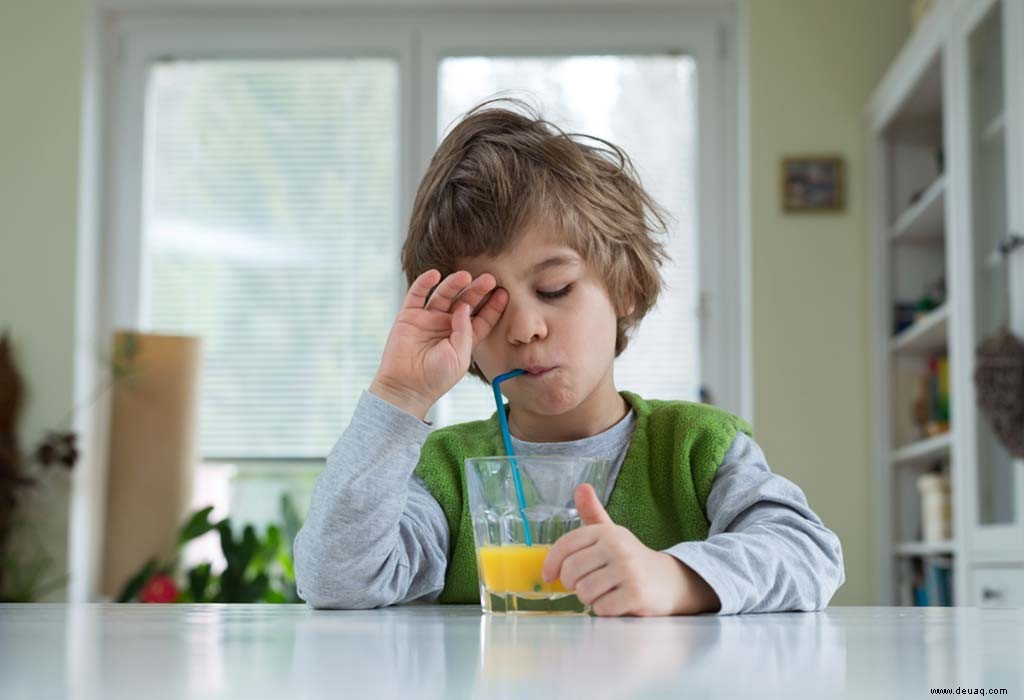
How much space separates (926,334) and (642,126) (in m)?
1.19

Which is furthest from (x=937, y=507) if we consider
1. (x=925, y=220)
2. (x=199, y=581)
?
(x=199, y=581)

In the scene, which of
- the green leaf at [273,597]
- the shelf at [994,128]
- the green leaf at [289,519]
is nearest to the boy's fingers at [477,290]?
the shelf at [994,128]

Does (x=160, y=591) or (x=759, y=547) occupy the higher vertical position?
(x=759, y=547)

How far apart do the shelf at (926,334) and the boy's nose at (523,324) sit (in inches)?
87.1

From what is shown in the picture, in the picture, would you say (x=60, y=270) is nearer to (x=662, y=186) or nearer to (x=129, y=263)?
(x=129, y=263)

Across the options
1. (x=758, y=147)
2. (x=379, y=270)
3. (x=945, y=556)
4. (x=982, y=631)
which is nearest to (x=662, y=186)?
(x=758, y=147)

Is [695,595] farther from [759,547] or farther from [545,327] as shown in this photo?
[545,327]

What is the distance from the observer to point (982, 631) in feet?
1.72

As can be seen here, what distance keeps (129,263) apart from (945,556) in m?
2.64

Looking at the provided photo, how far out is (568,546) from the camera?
746 millimetres

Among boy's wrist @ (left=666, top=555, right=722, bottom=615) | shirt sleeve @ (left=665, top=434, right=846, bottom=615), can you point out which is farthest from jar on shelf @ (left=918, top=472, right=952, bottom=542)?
boy's wrist @ (left=666, top=555, right=722, bottom=615)

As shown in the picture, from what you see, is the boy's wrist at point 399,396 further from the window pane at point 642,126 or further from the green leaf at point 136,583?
the window pane at point 642,126

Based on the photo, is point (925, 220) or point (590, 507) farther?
point (925, 220)

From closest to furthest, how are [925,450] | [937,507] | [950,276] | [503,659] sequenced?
[503,659]
[950,276]
[937,507]
[925,450]
